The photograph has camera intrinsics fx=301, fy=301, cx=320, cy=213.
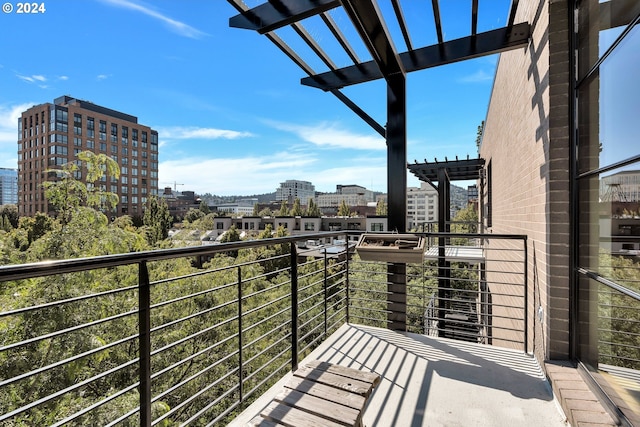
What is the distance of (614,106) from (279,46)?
8.31ft

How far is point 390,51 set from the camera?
8.77ft

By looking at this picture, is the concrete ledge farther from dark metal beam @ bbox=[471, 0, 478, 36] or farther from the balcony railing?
dark metal beam @ bbox=[471, 0, 478, 36]

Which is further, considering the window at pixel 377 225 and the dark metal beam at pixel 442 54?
the window at pixel 377 225

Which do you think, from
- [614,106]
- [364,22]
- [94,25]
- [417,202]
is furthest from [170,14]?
[417,202]

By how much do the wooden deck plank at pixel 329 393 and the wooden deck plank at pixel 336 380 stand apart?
0.02m

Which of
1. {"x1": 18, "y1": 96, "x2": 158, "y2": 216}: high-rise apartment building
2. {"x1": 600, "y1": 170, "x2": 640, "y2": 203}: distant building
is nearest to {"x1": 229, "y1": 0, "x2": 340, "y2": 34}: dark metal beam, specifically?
{"x1": 600, "y1": 170, "x2": 640, "y2": 203}: distant building

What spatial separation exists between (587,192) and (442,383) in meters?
1.52

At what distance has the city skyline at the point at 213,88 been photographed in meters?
4.72

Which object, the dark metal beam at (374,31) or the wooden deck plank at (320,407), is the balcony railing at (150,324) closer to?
the wooden deck plank at (320,407)

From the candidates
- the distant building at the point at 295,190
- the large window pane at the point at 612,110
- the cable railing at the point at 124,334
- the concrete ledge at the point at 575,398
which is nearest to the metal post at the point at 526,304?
the concrete ledge at the point at 575,398

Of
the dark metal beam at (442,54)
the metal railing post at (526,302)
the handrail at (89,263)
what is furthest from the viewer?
the dark metal beam at (442,54)

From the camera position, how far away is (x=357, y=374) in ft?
5.24

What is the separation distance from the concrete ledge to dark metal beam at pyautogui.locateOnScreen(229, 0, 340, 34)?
272cm

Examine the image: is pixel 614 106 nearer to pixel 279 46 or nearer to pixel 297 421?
pixel 297 421
